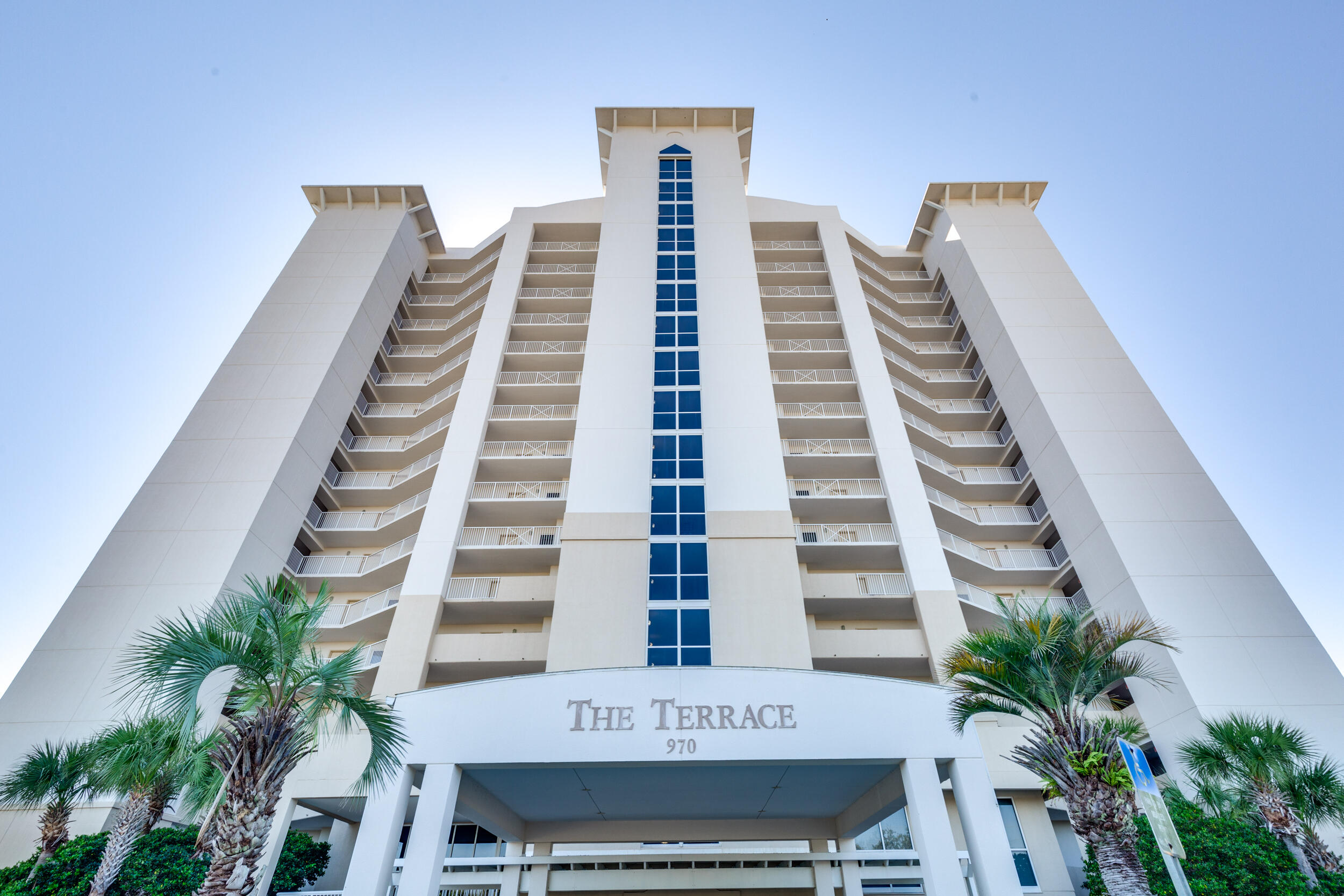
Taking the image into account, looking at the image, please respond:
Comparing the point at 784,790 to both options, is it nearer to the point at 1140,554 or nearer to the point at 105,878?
the point at 105,878

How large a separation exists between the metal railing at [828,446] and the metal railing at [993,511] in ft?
10.7

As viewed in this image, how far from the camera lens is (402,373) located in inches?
1526

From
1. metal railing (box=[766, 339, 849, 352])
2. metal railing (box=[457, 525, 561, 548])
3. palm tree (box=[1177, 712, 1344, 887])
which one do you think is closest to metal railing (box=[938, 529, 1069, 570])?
metal railing (box=[766, 339, 849, 352])

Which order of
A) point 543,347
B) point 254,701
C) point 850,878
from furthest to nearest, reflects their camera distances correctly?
point 543,347 → point 850,878 → point 254,701

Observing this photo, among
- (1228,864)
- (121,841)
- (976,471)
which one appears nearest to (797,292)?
(976,471)

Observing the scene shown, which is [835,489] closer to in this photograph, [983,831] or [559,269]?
[983,831]

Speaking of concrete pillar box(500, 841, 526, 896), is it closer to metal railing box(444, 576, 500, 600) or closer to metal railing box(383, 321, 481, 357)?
metal railing box(444, 576, 500, 600)

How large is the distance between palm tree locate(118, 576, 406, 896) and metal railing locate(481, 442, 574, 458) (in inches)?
823

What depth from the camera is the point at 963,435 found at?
3562 cm

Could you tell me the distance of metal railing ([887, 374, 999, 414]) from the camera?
118ft

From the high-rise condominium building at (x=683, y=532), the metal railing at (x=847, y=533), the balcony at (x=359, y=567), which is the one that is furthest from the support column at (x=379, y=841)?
the metal railing at (x=847, y=533)

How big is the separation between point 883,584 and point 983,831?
634 inches

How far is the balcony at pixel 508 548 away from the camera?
28125 millimetres

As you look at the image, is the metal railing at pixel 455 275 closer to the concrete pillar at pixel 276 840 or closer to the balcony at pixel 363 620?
the balcony at pixel 363 620
